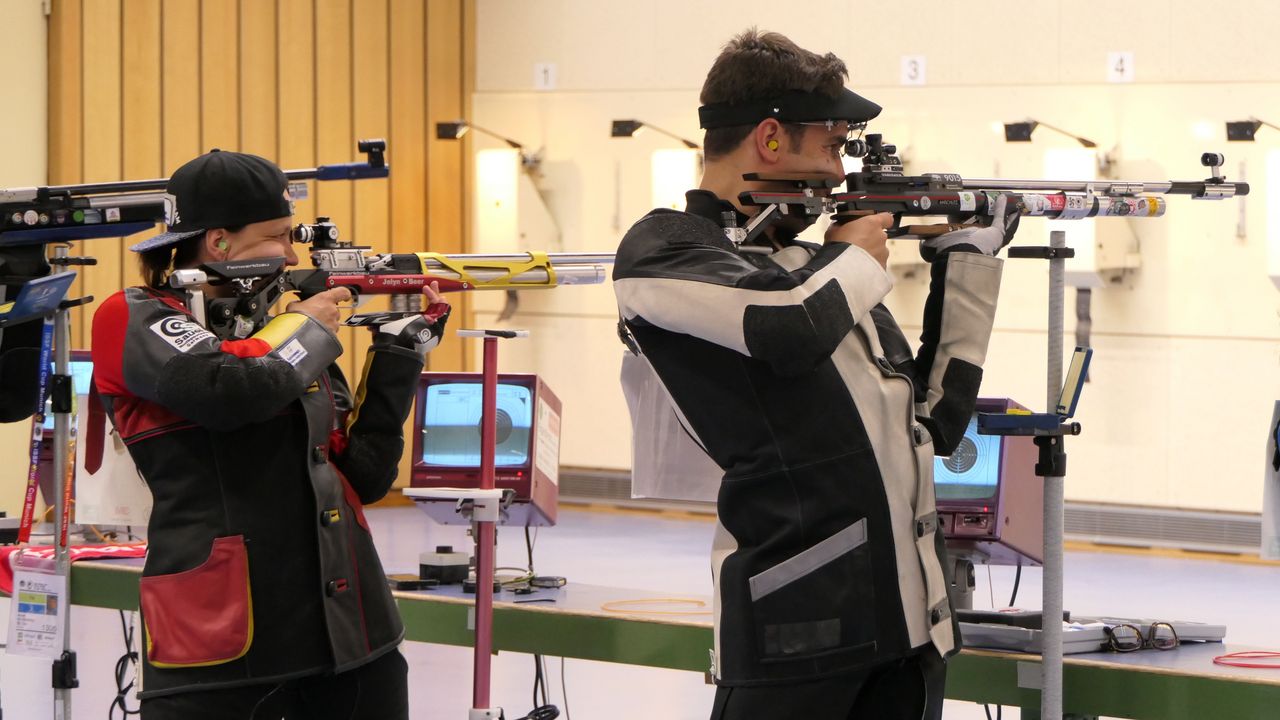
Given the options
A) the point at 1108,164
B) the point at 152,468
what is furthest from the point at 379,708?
the point at 1108,164

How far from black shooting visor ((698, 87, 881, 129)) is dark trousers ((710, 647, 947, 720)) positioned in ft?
2.28

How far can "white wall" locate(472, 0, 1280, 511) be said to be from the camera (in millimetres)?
7371

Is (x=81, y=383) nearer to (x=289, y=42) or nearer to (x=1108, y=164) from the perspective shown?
(x=289, y=42)

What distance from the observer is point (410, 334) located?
2350 mm

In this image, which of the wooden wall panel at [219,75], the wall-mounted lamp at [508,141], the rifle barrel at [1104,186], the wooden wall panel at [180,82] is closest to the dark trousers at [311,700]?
the rifle barrel at [1104,186]

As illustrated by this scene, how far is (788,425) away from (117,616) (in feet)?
16.4

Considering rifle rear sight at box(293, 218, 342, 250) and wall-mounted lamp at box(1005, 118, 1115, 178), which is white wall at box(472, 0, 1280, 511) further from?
rifle rear sight at box(293, 218, 342, 250)

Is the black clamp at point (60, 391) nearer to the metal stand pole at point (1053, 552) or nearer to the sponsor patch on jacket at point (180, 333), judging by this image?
the sponsor patch on jacket at point (180, 333)

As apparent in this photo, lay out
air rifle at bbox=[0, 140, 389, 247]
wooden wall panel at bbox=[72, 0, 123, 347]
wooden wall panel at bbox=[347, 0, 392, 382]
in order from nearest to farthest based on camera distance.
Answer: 1. air rifle at bbox=[0, 140, 389, 247]
2. wooden wall panel at bbox=[72, 0, 123, 347]
3. wooden wall panel at bbox=[347, 0, 392, 382]

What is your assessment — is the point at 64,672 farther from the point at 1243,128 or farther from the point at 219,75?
the point at 1243,128

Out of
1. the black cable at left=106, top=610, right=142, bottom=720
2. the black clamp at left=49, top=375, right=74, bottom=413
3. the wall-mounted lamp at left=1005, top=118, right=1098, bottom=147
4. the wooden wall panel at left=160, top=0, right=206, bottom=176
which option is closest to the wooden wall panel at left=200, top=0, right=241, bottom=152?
the wooden wall panel at left=160, top=0, right=206, bottom=176

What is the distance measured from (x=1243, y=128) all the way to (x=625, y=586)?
3877 mm

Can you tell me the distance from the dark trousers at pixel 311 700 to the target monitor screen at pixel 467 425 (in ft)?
4.59

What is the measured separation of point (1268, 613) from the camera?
231 inches
